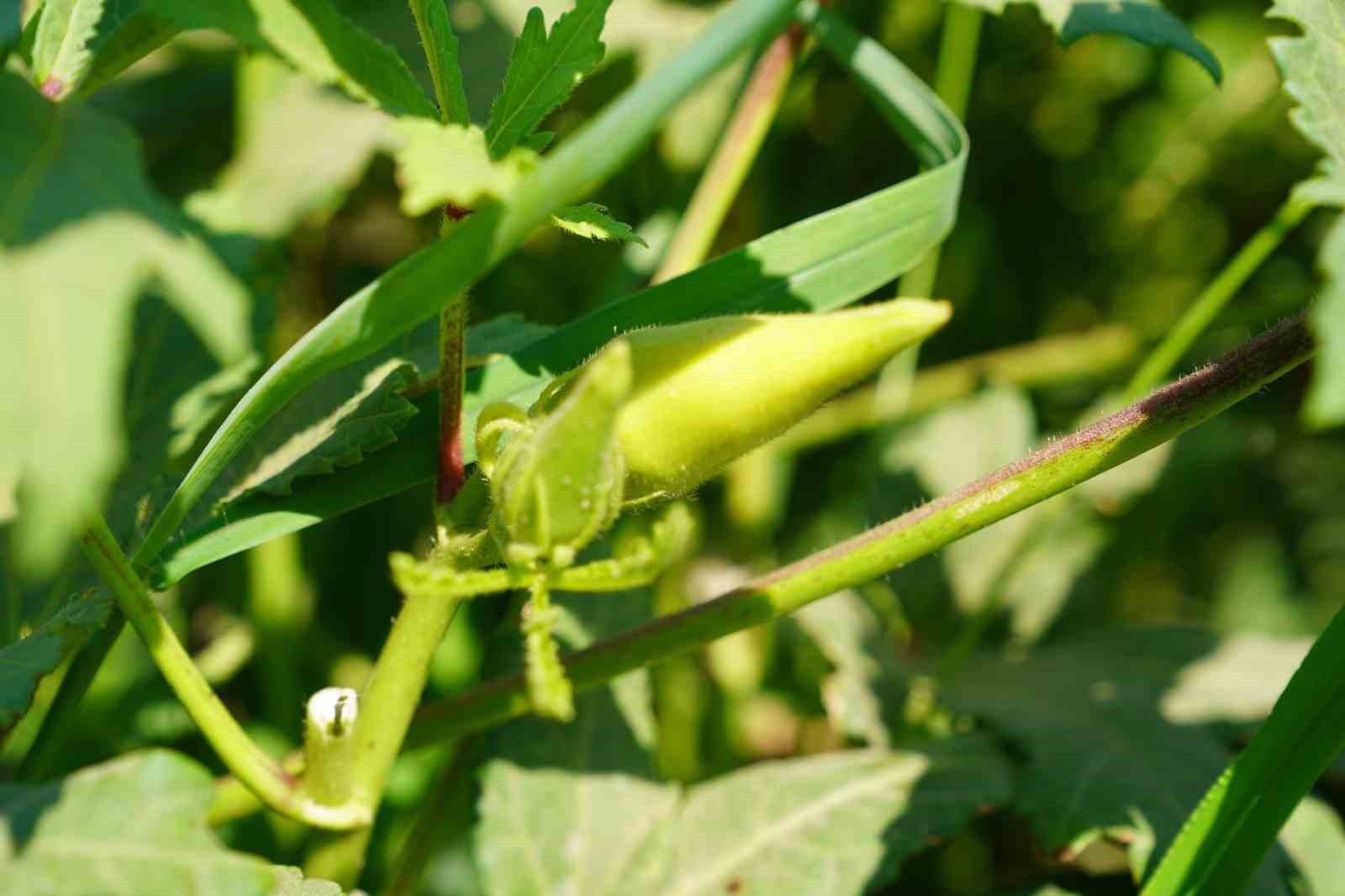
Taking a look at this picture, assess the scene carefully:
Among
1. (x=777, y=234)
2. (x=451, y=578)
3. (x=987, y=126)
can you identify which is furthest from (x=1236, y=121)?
(x=451, y=578)

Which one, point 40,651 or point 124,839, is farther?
point 40,651

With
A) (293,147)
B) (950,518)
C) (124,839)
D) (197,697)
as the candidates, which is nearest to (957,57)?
(293,147)

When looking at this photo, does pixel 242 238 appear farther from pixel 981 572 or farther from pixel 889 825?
pixel 981 572

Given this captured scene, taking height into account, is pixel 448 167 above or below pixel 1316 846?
above

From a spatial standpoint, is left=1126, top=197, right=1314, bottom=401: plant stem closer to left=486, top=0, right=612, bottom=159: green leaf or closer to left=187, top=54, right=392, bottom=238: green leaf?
left=486, top=0, right=612, bottom=159: green leaf

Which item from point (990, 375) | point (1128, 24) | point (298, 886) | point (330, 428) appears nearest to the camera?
point (298, 886)

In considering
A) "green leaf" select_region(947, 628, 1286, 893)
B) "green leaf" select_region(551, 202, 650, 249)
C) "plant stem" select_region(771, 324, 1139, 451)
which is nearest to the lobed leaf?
"green leaf" select_region(551, 202, 650, 249)

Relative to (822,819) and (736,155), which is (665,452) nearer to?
(822,819)

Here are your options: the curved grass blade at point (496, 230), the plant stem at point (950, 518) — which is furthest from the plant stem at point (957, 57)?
the curved grass blade at point (496, 230)

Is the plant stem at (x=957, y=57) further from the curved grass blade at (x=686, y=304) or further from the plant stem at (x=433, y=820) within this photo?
the plant stem at (x=433, y=820)
